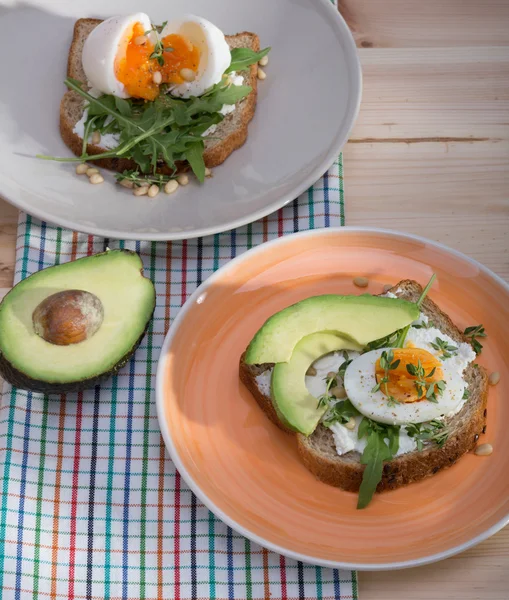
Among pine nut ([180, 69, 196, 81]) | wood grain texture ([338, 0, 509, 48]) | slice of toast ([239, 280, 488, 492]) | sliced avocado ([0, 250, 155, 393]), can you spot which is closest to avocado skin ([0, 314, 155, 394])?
sliced avocado ([0, 250, 155, 393])

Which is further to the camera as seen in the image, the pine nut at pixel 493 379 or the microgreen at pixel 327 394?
the pine nut at pixel 493 379

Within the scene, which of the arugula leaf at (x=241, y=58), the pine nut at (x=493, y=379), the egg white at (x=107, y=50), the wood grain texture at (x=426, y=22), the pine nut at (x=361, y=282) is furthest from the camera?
the wood grain texture at (x=426, y=22)

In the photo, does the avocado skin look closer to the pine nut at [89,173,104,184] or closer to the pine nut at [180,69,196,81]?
the pine nut at [89,173,104,184]

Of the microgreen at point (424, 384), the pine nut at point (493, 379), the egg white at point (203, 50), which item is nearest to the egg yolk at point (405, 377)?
the microgreen at point (424, 384)

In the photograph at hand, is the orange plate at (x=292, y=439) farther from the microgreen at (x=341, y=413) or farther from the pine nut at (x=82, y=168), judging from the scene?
the pine nut at (x=82, y=168)

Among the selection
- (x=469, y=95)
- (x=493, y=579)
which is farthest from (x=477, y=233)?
(x=493, y=579)
